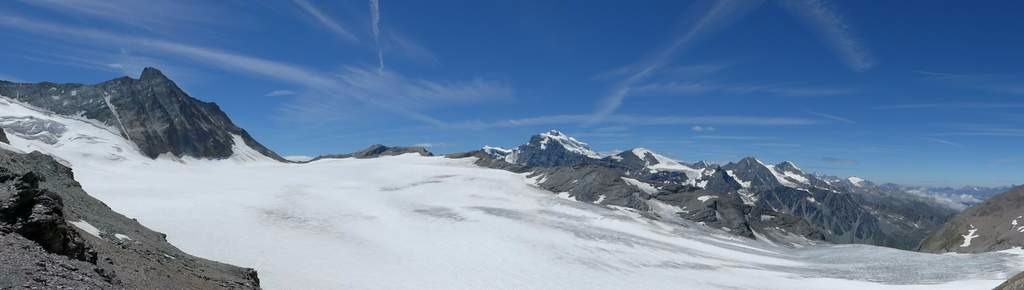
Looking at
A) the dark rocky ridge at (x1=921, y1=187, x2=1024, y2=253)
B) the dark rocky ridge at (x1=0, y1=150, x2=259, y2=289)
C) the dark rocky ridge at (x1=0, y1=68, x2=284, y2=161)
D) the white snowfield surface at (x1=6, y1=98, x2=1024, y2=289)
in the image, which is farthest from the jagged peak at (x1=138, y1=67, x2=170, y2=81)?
the dark rocky ridge at (x1=921, y1=187, x2=1024, y2=253)

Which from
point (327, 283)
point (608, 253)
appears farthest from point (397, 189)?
point (327, 283)

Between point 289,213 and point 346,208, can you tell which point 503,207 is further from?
point 289,213

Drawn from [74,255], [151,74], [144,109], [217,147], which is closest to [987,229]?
[74,255]

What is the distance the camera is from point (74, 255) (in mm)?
17141

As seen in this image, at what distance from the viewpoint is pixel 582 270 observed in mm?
48094

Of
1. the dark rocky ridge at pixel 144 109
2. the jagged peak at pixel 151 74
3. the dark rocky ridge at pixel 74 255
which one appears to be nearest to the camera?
the dark rocky ridge at pixel 74 255

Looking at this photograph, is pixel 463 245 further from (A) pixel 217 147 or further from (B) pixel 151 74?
(B) pixel 151 74

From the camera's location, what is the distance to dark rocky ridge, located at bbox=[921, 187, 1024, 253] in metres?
93.1

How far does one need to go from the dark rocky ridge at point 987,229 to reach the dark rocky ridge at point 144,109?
165m

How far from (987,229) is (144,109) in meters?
194

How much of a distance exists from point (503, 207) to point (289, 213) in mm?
30586

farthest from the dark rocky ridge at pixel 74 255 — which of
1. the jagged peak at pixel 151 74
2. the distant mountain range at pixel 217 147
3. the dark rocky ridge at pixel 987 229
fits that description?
the jagged peak at pixel 151 74

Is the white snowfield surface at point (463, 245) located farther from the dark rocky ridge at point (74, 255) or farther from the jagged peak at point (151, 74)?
the jagged peak at point (151, 74)

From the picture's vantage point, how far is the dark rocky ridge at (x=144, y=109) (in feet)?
486
